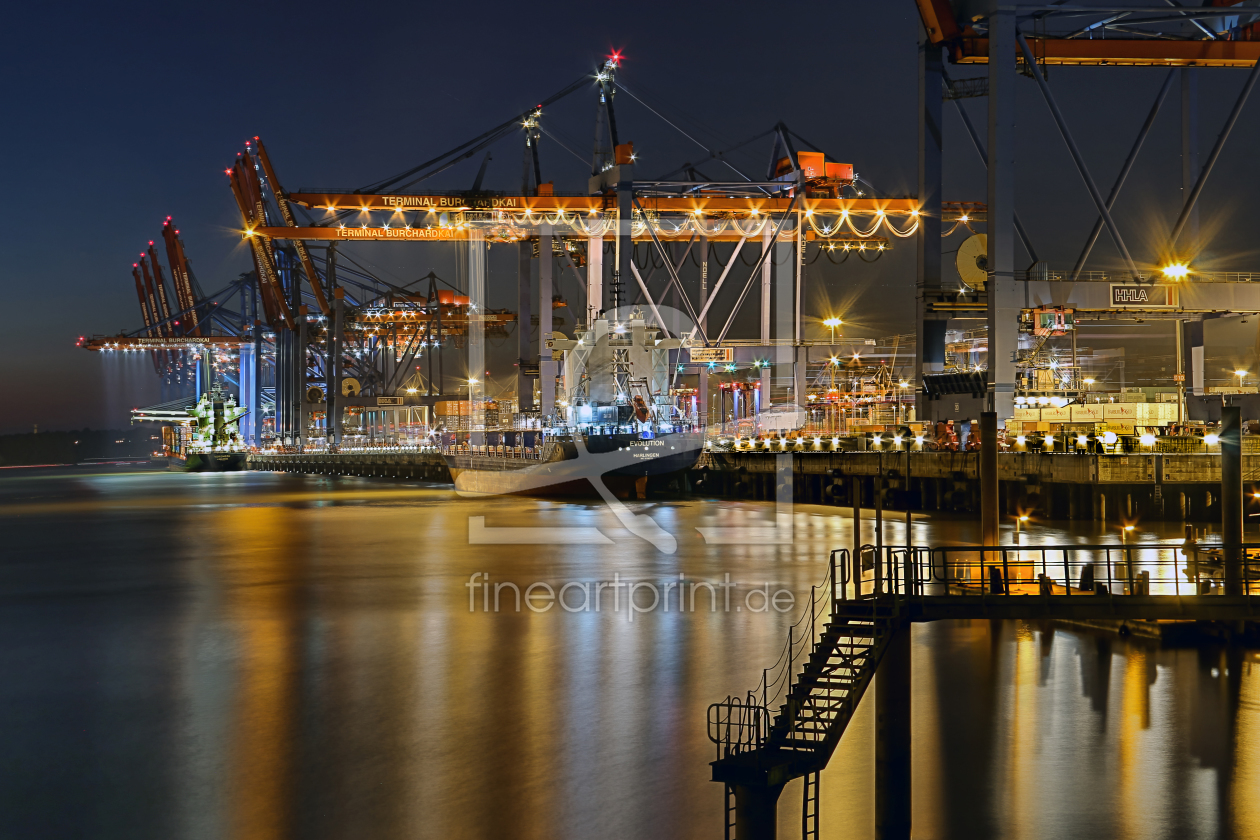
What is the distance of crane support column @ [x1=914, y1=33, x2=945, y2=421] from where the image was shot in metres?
41.3

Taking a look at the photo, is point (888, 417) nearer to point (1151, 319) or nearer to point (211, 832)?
point (1151, 319)

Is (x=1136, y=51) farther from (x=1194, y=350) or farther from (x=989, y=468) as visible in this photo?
(x=989, y=468)

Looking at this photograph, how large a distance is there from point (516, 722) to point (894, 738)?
24.2ft

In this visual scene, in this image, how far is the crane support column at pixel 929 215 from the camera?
1628 inches

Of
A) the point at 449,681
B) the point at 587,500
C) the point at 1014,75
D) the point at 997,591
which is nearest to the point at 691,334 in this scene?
the point at 587,500

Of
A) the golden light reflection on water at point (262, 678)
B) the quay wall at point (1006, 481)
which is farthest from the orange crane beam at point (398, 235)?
the golden light reflection on water at point (262, 678)

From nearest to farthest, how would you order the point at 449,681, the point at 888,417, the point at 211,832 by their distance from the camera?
the point at 211,832 < the point at 449,681 < the point at 888,417

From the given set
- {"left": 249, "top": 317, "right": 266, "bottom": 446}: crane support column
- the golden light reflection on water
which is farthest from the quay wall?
{"left": 249, "top": 317, "right": 266, "bottom": 446}: crane support column

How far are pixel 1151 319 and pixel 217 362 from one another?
122284 millimetres

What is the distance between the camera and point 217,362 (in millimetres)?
139500

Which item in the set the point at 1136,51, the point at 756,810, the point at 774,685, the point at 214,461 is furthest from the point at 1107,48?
the point at 214,461

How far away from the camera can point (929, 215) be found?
4241cm

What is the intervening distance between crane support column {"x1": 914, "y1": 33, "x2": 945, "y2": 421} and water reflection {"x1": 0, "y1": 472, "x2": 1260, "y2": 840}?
47.4ft

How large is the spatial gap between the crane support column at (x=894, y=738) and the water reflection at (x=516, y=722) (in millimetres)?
607
